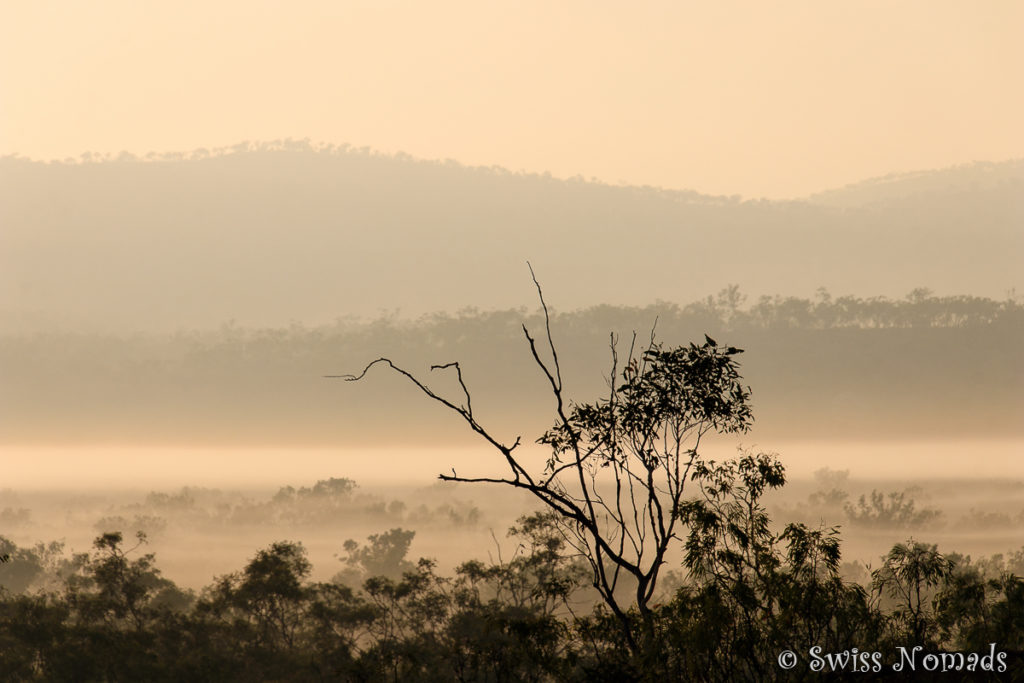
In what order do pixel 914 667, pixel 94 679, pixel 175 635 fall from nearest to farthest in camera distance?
pixel 914 667 → pixel 94 679 → pixel 175 635

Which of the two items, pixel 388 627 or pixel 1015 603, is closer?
pixel 1015 603

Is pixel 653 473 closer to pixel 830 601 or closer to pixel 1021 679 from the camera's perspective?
pixel 830 601

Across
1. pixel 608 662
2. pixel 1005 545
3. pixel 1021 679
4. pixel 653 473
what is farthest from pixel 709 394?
pixel 1005 545

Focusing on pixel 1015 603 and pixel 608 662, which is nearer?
pixel 608 662

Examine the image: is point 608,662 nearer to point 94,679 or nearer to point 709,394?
point 709,394

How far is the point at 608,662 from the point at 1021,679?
5465 millimetres

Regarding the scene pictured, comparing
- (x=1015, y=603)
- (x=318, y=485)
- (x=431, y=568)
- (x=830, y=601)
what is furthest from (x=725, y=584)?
(x=318, y=485)

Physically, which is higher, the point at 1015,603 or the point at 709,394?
the point at 709,394

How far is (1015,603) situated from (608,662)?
6.84 metres

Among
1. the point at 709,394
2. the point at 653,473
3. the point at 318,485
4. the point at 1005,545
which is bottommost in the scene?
the point at 1005,545

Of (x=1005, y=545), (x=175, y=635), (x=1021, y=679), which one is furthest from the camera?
(x=1005, y=545)

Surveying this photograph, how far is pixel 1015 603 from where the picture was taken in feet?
56.7

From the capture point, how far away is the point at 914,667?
45.1 feet

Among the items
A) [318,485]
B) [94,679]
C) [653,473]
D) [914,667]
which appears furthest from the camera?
[318,485]
